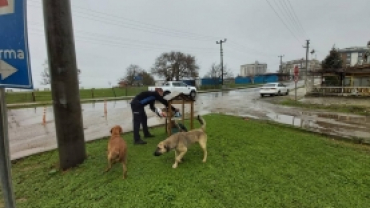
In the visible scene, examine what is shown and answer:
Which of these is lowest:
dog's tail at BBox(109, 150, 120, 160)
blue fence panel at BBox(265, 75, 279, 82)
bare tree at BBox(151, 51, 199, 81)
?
dog's tail at BBox(109, 150, 120, 160)

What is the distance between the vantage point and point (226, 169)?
12.0 ft

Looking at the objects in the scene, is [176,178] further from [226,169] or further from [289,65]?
[289,65]

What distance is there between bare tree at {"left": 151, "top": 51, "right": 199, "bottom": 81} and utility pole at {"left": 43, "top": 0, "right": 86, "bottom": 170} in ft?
138

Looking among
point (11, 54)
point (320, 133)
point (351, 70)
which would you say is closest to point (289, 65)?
point (351, 70)

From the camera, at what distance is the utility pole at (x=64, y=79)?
3.69 meters

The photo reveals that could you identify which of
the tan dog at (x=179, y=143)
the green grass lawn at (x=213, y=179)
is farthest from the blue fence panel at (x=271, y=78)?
the tan dog at (x=179, y=143)

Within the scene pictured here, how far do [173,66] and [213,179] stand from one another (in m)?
43.7

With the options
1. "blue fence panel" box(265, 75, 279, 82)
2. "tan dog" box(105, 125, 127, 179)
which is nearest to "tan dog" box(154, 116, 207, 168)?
"tan dog" box(105, 125, 127, 179)

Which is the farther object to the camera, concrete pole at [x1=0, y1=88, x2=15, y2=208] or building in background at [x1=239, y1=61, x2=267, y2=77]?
building in background at [x1=239, y1=61, x2=267, y2=77]

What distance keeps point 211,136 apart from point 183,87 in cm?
1815

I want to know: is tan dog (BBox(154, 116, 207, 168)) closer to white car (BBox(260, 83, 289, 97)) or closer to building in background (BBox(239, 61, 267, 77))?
white car (BBox(260, 83, 289, 97))

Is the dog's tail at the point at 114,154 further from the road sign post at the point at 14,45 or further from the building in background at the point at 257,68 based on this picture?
the building in background at the point at 257,68

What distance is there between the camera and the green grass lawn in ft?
8.96


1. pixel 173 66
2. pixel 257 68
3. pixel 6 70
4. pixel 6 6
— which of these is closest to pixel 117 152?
pixel 6 70
